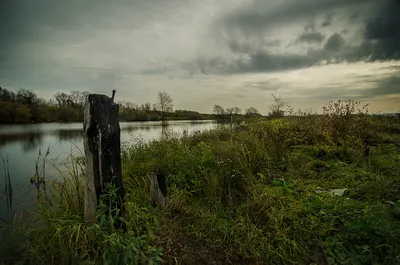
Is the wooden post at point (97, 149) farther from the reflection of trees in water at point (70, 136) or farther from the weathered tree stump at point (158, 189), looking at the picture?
the reflection of trees in water at point (70, 136)

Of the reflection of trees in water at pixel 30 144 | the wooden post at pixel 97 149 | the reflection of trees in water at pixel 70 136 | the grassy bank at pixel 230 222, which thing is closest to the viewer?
the grassy bank at pixel 230 222

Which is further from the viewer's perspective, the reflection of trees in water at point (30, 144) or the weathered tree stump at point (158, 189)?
the reflection of trees in water at point (30, 144)

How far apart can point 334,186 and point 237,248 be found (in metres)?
2.43

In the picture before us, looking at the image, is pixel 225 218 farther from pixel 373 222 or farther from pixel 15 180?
pixel 15 180

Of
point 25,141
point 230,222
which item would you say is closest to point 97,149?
point 230,222

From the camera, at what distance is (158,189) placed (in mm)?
3238

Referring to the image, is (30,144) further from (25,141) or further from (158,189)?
(158,189)

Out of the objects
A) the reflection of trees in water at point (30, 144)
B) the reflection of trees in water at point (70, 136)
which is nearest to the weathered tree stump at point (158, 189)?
the reflection of trees in water at point (30, 144)

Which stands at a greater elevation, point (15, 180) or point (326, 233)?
point (326, 233)

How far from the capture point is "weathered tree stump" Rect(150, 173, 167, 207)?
321cm

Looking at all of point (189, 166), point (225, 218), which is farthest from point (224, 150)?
point (225, 218)

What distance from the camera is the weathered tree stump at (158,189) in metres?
3.21

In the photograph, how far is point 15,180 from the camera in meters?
6.38

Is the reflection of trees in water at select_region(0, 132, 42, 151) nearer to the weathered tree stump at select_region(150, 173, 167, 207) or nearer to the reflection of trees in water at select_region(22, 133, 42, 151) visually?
the reflection of trees in water at select_region(22, 133, 42, 151)
